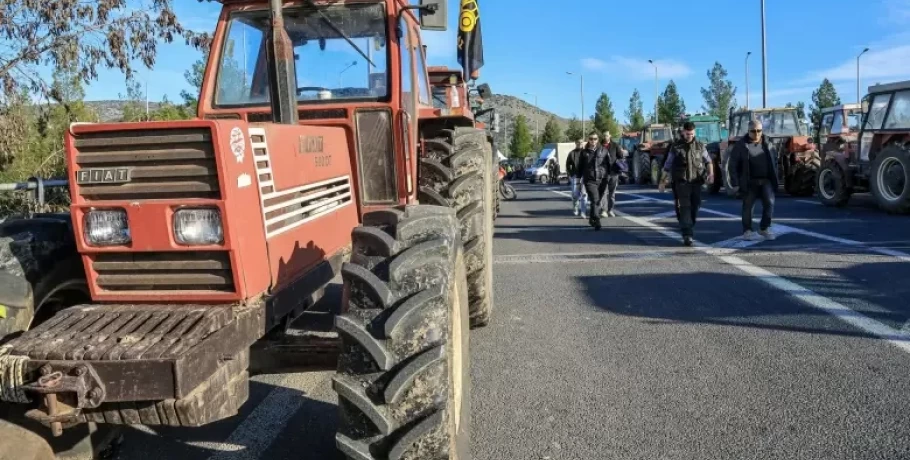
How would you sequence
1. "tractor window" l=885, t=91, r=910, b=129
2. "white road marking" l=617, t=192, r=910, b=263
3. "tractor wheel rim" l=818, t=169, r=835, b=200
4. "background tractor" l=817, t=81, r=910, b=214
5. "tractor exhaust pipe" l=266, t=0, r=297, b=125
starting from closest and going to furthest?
1. "tractor exhaust pipe" l=266, t=0, r=297, b=125
2. "white road marking" l=617, t=192, r=910, b=263
3. "background tractor" l=817, t=81, r=910, b=214
4. "tractor window" l=885, t=91, r=910, b=129
5. "tractor wheel rim" l=818, t=169, r=835, b=200

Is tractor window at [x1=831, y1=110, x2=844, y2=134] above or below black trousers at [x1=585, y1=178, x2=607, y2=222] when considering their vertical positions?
above

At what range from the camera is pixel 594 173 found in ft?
43.5

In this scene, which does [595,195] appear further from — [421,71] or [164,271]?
Answer: [164,271]

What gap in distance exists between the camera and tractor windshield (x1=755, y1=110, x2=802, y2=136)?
70.4 ft

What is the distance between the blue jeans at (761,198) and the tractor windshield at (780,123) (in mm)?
11894

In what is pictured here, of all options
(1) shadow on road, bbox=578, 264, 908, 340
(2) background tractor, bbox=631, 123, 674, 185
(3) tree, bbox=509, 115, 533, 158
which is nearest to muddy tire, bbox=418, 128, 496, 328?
(1) shadow on road, bbox=578, 264, 908, 340

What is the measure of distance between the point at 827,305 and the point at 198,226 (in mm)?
5655

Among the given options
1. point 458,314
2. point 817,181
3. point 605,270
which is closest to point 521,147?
point 817,181

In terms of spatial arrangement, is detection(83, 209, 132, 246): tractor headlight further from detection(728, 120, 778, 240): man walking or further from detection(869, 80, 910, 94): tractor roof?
detection(869, 80, 910, 94): tractor roof

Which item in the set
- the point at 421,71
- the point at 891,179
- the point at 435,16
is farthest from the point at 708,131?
the point at 435,16

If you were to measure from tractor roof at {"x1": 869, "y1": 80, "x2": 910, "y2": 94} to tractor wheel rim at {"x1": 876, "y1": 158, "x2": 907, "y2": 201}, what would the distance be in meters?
1.63

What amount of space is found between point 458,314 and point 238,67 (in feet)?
7.44

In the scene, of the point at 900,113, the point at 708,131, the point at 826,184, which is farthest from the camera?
the point at 708,131

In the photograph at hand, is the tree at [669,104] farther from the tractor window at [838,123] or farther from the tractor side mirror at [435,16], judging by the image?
the tractor side mirror at [435,16]
